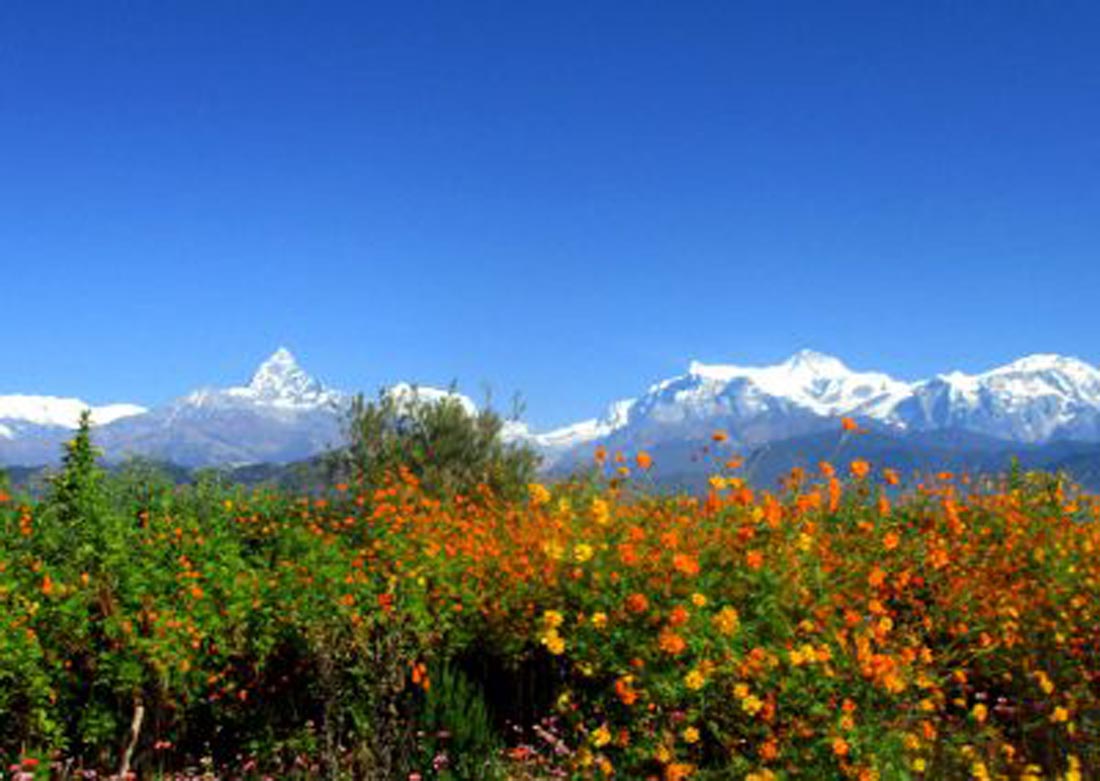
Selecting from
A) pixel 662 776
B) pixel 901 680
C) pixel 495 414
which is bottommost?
pixel 662 776

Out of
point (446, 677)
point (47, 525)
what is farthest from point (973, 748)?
point (47, 525)

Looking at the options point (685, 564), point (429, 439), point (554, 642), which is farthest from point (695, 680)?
point (429, 439)

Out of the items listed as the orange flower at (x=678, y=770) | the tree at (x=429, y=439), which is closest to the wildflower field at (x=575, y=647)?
the orange flower at (x=678, y=770)

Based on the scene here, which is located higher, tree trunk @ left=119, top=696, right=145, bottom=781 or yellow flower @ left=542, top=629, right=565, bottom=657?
yellow flower @ left=542, top=629, right=565, bottom=657

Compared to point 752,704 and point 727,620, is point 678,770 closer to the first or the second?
point 752,704

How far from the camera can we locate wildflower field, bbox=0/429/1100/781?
17.2ft

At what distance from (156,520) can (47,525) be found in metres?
0.76

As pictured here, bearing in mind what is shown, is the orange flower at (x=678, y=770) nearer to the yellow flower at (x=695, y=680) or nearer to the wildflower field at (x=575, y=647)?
the wildflower field at (x=575, y=647)

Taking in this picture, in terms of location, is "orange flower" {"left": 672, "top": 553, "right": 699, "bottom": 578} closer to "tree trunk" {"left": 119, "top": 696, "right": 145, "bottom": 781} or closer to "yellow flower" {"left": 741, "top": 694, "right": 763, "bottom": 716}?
"yellow flower" {"left": 741, "top": 694, "right": 763, "bottom": 716}

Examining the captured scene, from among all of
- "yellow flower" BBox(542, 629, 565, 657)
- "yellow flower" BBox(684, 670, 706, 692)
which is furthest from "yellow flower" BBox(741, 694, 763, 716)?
"yellow flower" BBox(542, 629, 565, 657)

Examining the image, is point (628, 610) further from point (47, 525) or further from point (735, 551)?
point (47, 525)

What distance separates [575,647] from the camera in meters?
5.76

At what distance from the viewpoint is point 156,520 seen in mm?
8273

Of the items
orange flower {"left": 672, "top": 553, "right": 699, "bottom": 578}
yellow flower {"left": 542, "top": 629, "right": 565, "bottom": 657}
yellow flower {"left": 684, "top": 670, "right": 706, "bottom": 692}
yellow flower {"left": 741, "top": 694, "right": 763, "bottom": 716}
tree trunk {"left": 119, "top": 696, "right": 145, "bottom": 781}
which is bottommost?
tree trunk {"left": 119, "top": 696, "right": 145, "bottom": 781}
